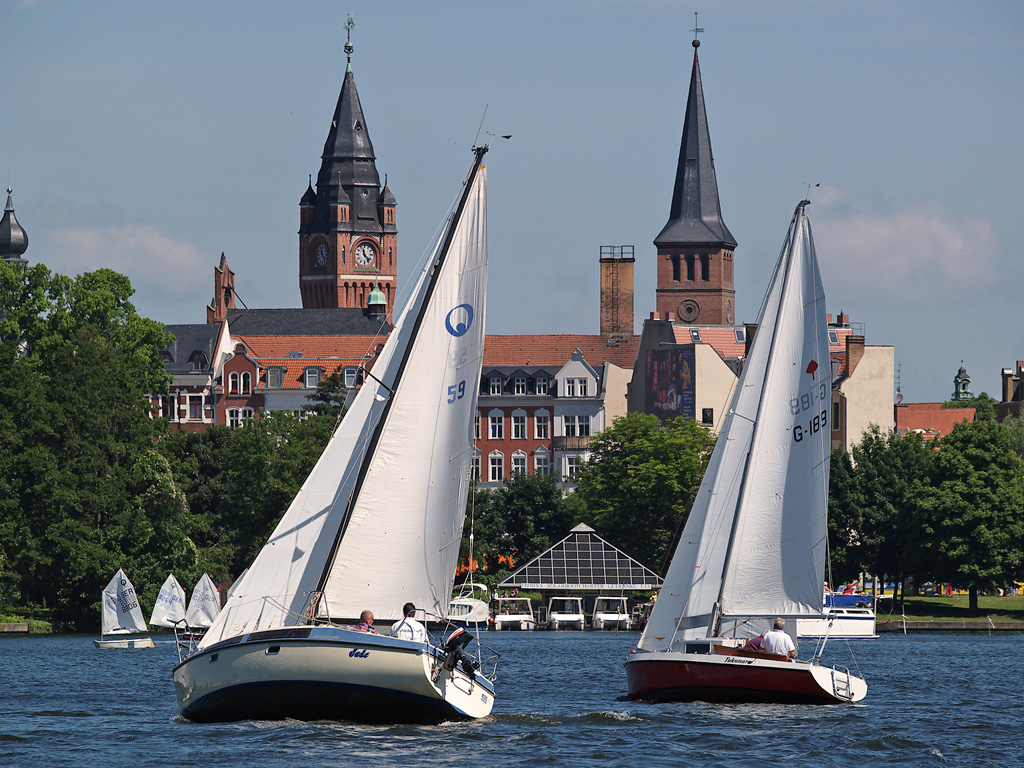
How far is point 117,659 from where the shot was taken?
2473 inches

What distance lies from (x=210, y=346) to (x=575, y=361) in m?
30.2

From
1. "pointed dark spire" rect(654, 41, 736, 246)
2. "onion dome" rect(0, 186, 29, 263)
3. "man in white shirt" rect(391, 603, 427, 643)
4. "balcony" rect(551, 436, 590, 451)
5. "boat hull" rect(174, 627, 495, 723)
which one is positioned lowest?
"boat hull" rect(174, 627, 495, 723)

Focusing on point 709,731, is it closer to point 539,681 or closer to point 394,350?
point 394,350

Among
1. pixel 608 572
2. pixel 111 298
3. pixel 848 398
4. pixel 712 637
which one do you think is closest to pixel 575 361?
pixel 848 398

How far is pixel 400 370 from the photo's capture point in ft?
110

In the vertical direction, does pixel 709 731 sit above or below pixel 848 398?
below

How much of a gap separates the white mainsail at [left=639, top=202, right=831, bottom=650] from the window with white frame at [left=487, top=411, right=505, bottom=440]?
104183 millimetres

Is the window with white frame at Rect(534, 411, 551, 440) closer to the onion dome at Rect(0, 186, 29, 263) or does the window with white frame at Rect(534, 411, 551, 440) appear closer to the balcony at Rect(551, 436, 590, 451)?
the balcony at Rect(551, 436, 590, 451)

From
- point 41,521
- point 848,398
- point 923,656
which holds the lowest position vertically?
point 923,656

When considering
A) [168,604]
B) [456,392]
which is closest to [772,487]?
[456,392]

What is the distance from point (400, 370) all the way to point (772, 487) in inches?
431

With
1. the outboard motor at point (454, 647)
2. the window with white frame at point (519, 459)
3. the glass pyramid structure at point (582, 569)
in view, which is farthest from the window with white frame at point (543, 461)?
the outboard motor at point (454, 647)

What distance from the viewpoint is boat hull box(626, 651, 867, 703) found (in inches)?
1487

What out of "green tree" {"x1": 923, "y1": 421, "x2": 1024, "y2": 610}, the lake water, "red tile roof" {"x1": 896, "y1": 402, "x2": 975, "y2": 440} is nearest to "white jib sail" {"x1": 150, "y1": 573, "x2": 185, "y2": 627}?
the lake water
